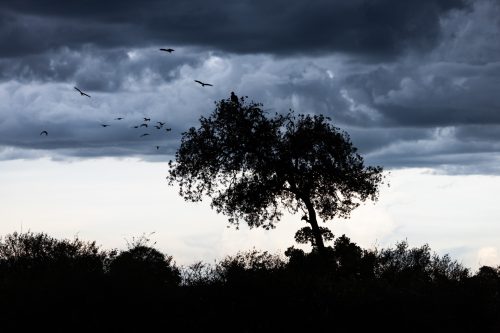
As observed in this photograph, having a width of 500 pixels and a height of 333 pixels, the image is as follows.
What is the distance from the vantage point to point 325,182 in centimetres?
6150

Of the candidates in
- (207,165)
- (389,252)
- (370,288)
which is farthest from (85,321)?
(389,252)

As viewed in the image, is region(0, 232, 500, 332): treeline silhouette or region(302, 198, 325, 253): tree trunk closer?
region(0, 232, 500, 332): treeline silhouette

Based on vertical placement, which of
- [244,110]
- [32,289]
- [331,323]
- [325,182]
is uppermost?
[244,110]

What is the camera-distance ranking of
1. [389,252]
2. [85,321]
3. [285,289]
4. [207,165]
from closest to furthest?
1. [85,321]
2. [285,289]
3. [207,165]
4. [389,252]

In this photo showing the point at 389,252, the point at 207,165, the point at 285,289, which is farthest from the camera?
the point at 389,252

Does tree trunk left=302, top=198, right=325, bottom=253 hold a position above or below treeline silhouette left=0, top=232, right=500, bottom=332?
above

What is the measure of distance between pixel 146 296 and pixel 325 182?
963 inches

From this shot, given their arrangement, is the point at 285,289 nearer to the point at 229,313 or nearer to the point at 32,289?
the point at 229,313

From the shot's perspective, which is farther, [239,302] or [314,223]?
[314,223]

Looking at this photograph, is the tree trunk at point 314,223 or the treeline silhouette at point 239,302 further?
the tree trunk at point 314,223

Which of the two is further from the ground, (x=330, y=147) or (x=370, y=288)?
(x=330, y=147)

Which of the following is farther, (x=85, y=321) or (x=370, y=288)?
(x=370, y=288)

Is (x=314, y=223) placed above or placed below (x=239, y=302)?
above

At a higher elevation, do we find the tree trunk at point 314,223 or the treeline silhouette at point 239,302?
the tree trunk at point 314,223
